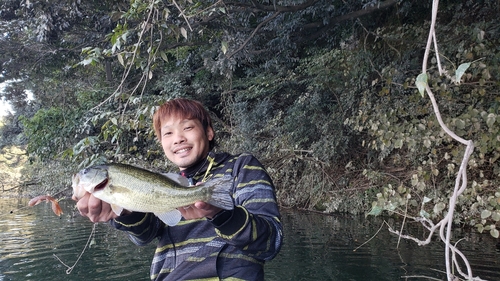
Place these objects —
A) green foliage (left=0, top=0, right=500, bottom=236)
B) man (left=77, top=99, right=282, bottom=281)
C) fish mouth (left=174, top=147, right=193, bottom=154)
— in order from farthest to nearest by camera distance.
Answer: green foliage (left=0, top=0, right=500, bottom=236), fish mouth (left=174, top=147, right=193, bottom=154), man (left=77, top=99, right=282, bottom=281)

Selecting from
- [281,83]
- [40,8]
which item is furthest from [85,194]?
[281,83]

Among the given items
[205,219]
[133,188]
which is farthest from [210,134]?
[133,188]

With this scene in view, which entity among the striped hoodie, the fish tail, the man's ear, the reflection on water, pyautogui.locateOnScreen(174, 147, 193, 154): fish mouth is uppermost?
the man's ear

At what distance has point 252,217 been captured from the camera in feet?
6.04

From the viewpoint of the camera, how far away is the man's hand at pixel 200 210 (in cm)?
166

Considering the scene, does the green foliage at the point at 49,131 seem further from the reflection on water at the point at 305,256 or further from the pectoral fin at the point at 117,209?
→ the pectoral fin at the point at 117,209

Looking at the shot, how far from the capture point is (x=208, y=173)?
2.30 meters

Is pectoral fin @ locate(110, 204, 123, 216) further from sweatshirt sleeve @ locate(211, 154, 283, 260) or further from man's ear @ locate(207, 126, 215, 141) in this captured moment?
man's ear @ locate(207, 126, 215, 141)

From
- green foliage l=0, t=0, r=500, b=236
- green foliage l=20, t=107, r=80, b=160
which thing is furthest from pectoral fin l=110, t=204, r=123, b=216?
green foliage l=20, t=107, r=80, b=160

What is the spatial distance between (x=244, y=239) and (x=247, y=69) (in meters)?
11.8

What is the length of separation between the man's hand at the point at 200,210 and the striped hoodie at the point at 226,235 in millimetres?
90

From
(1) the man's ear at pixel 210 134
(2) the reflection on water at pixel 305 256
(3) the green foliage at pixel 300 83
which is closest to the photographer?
(1) the man's ear at pixel 210 134

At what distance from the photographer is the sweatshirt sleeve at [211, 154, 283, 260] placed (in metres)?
1.74

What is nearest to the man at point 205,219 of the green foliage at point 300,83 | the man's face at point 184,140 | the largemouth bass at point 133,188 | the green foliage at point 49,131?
the man's face at point 184,140
